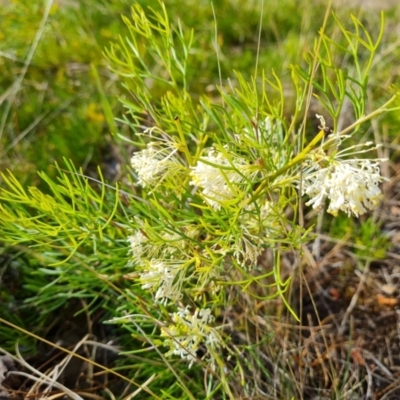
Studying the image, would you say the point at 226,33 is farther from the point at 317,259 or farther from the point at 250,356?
the point at 250,356

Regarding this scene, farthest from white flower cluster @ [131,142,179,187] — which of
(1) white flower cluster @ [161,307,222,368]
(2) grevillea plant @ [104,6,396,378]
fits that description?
(1) white flower cluster @ [161,307,222,368]

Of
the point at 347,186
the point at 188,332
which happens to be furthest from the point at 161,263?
the point at 347,186

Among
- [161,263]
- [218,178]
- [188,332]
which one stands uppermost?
[218,178]

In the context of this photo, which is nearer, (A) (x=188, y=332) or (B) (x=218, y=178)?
(B) (x=218, y=178)

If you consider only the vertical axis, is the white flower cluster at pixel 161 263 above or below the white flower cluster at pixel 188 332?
above

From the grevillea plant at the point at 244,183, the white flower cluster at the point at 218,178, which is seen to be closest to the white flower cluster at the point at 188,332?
the grevillea plant at the point at 244,183

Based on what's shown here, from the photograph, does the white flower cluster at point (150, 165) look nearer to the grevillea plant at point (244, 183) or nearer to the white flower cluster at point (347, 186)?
the grevillea plant at point (244, 183)

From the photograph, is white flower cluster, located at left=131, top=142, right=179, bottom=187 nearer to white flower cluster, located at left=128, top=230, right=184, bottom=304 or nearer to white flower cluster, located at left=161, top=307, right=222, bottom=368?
white flower cluster, located at left=128, top=230, right=184, bottom=304

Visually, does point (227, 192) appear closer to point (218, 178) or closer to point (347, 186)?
point (218, 178)

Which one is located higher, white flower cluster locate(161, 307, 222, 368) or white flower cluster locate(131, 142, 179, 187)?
white flower cluster locate(131, 142, 179, 187)

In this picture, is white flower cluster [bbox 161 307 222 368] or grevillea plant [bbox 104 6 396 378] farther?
white flower cluster [bbox 161 307 222 368]

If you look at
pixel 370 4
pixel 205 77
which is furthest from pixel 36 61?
pixel 370 4
